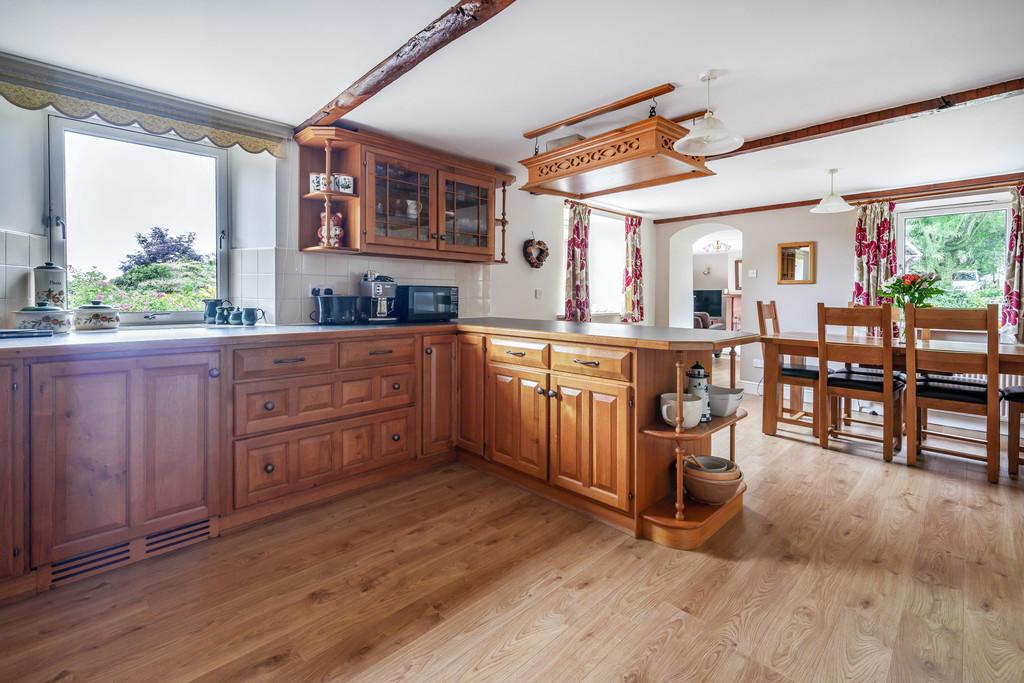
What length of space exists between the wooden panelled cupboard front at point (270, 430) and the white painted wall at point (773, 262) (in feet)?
13.9

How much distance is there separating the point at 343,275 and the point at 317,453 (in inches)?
51.7

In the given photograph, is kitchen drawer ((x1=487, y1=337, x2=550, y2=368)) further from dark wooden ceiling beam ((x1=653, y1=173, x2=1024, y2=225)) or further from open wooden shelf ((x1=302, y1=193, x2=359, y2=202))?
dark wooden ceiling beam ((x1=653, y1=173, x2=1024, y2=225))

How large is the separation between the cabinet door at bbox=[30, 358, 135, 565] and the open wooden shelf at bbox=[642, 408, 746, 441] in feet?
7.21

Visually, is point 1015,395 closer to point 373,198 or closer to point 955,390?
point 955,390

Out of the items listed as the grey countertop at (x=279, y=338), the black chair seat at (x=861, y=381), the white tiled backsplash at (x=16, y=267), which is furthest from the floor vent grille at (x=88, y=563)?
the black chair seat at (x=861, y=381)

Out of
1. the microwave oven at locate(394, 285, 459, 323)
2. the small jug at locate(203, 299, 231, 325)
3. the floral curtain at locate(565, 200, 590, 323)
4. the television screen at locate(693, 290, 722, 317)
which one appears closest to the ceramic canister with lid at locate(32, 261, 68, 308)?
the small jug at locate(203, 299, 231, 325)

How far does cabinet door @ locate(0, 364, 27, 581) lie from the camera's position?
169cm

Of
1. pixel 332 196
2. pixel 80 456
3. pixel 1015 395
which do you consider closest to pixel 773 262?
pixel 1015 395

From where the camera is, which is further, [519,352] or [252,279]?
[252,279]

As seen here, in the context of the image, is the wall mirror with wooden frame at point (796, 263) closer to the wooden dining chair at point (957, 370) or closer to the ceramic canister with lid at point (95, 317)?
the wooden dining chair at point (957, 370)

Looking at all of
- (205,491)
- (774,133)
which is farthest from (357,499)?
(774,133)

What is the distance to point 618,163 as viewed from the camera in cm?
274

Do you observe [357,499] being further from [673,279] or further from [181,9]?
[673,279]

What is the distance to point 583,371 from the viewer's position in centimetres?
238
